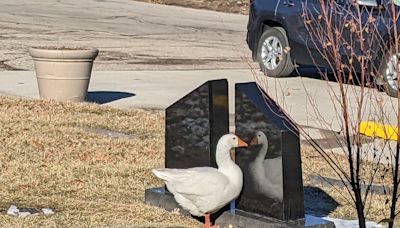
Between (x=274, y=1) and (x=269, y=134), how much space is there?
8.95 m

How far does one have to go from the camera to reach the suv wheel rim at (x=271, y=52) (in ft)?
48.5

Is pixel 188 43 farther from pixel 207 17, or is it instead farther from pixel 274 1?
pixel 207 17

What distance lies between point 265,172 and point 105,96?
6.45m

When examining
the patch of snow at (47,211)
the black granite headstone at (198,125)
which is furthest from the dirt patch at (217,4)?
the patch of snow at (47,211)

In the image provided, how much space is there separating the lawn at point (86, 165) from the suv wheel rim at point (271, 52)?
4071 mm

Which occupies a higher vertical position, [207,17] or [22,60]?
[207,17]

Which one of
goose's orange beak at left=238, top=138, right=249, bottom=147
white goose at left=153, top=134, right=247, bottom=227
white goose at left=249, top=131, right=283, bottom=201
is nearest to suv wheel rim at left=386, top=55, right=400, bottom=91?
white goose at left=249, top=131, right=283, bottom=201

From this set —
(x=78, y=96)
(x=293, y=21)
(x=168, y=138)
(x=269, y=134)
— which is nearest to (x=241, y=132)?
(x=269, y=134)

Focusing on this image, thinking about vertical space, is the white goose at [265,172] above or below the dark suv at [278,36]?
below

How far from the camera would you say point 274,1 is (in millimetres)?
14828

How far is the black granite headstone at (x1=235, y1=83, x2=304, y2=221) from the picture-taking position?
605 cm

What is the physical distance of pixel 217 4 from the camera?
3002 cm

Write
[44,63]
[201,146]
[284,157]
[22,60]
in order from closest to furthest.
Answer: [284,157] → [201,146] → [44,63] → [22,60]

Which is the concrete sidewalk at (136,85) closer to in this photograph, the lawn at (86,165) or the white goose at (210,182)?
the lawn at (86,165)
